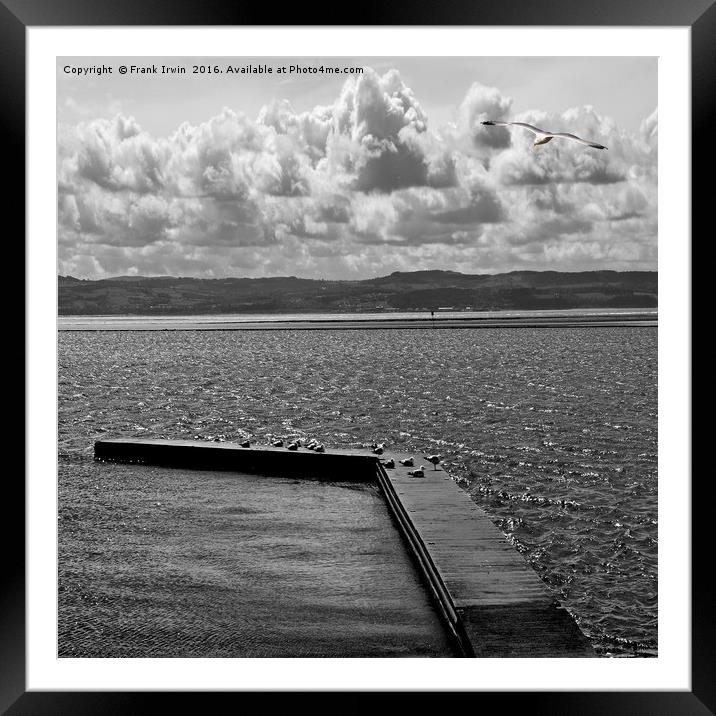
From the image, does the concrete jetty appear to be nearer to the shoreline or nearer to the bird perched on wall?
the bird perched on wall

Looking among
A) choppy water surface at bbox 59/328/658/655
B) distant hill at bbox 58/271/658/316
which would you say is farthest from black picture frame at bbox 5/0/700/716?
distant hill at bbox 58/271/658/316

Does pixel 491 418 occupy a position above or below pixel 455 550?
below

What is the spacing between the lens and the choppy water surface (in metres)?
8.56

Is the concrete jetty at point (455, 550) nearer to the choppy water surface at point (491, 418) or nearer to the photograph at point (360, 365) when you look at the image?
the photograph at point (360, 365)

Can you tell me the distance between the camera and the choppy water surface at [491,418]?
8562 mm

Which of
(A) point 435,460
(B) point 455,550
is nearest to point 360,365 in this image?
(A) point 435,460

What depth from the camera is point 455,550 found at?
18.0 feet

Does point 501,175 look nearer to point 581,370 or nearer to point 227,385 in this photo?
point 581,370

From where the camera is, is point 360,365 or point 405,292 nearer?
point 360,365

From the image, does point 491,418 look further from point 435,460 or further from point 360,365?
point 360,365
